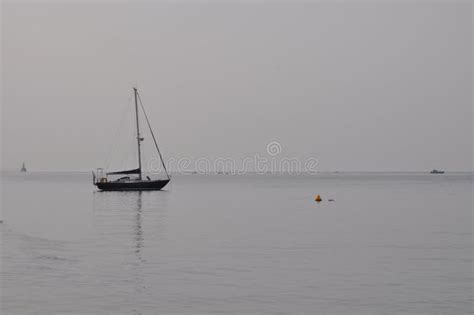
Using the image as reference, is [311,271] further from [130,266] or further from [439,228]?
[439,228]

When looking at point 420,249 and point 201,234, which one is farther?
point 201,234

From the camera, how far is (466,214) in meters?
66.3

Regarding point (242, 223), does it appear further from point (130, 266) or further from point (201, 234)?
point (130, 266)

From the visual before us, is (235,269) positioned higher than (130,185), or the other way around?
(130,185)

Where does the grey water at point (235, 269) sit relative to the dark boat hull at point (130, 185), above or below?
below

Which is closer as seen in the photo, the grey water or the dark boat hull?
the grey water

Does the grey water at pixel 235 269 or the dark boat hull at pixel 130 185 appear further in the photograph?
the dark boat hull at pixel 130 185

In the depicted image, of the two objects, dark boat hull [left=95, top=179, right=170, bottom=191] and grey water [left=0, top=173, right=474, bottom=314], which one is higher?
dark boat hull [left=95, top=179, right=170, bottom=191]

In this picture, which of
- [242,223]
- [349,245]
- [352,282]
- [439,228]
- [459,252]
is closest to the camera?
[352,282]

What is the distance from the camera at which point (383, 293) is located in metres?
23.2

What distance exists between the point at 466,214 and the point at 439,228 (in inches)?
708

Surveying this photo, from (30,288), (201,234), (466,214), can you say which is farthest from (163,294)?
(466,214)

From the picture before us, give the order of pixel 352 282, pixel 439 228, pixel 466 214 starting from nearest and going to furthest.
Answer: pixel 352 282 < pixel 439 228 < pixel 466 214

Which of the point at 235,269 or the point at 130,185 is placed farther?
the point at 130,185
